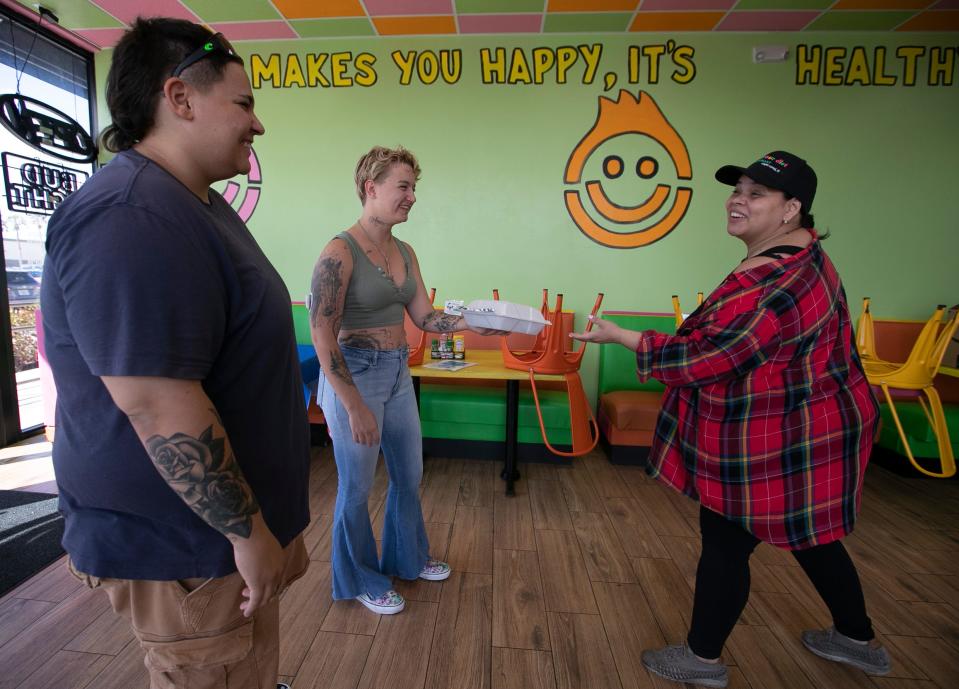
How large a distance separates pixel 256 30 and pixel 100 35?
3.72ft

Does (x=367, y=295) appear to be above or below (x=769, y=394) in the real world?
above

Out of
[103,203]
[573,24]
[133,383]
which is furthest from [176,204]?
[573,24]

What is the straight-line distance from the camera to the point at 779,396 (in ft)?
4.01

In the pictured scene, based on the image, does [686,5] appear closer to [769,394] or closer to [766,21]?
[766,21]

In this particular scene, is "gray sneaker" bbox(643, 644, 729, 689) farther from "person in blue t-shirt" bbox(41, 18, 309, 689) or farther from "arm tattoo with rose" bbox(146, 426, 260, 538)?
"arm tattoo with rose" bbox(146, 426, 260, 538)

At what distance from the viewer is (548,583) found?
194cm

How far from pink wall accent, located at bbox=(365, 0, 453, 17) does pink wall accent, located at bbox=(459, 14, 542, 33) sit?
0.14m

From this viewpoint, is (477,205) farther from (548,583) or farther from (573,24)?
(548,583)

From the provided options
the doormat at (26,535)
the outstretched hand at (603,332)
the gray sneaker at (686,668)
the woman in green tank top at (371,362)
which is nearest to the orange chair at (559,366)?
the woman in green tank top at (371,362)

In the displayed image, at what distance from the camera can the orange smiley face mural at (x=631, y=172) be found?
3.32 m

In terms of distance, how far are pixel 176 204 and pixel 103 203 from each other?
8cm

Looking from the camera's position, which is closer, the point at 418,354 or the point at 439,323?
the point at 439,323

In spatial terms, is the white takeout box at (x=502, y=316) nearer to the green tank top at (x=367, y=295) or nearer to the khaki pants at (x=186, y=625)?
the green tank top at (x=367, y=295)

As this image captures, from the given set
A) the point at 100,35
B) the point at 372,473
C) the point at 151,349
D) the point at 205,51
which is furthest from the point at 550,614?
the point at 100,35
